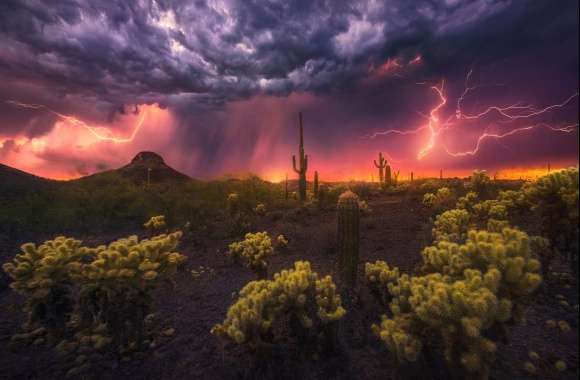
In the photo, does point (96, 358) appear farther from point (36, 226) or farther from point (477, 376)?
point (36, 226)

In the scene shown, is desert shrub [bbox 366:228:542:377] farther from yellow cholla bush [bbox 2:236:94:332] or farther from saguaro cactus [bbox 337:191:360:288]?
yellow cholla bush [bbox 2:236:94:332]

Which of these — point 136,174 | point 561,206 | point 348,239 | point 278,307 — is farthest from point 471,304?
point 136,174

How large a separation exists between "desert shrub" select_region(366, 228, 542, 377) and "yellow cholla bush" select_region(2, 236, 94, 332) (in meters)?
4.15

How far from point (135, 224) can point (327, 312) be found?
12.3 meters

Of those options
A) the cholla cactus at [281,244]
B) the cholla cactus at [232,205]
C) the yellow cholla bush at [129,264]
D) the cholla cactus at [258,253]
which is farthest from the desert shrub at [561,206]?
the cholla cactus at [232,205]

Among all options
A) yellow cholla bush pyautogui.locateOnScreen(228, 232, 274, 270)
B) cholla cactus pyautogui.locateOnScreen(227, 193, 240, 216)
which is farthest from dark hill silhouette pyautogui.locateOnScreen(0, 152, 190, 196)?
yellow cholla bush pyautogui.locateOnScreen(228, 232, 274, 270)

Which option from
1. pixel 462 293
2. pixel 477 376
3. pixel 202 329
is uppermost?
pixel 462 293

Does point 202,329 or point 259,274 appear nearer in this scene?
point 202,329

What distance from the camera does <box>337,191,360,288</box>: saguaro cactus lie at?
5.78m

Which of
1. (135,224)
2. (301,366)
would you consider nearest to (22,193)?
(135,224)

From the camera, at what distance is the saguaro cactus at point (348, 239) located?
5781 mm

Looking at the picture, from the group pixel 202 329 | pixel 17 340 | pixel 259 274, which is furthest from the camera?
pixel 259 274

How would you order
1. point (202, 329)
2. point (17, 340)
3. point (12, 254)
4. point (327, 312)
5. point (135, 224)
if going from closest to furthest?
point (327, 312) → point (17, 340) → point (202, 329) → point (12, 254) → point (135, 224)

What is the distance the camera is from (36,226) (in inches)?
443
